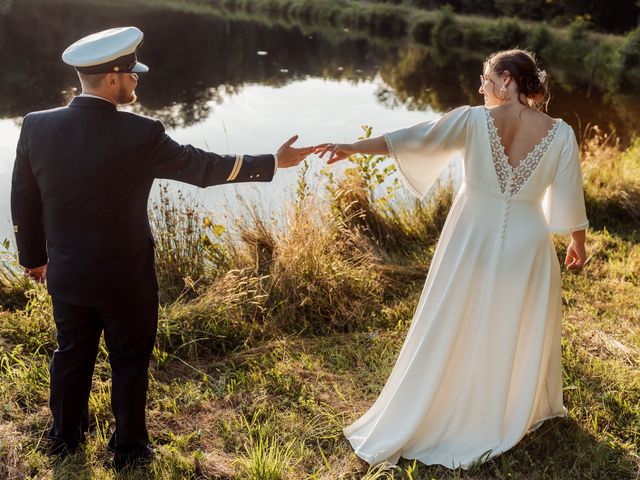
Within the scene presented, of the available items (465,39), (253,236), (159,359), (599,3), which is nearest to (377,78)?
(465,39)

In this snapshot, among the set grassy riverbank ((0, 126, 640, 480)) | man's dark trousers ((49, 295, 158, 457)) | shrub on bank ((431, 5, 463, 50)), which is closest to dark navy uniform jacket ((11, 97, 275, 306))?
man's dark trousers ((49, 295, 158, 457))

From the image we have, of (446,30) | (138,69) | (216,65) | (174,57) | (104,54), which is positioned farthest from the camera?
(446,30)

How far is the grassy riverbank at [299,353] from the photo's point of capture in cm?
295

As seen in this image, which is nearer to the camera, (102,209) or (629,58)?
(102,209)

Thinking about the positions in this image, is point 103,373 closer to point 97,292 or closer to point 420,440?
point 97,292

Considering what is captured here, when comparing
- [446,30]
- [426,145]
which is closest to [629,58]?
[446,30]

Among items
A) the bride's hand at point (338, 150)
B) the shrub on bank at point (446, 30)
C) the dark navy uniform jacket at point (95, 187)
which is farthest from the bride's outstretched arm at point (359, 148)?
the shrub on bank at point (446, 30)

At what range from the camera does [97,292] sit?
8.34 ft

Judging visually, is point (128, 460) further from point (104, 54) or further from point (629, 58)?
point (629, 58)

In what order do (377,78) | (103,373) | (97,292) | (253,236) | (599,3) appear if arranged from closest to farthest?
1. (97,292)
2. (103,373)
3. (253,236)
4. (377,78)
5. (599,3)

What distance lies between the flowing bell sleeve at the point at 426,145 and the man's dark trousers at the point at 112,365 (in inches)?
51.7

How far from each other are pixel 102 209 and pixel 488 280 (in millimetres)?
1669

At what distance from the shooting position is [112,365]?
2.77 metres

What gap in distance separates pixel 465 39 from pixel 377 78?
1202 cm
